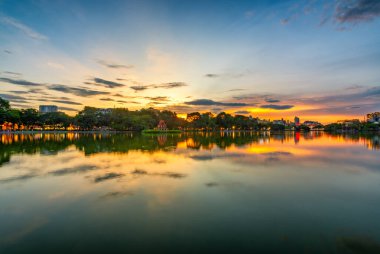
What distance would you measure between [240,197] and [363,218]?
3677 millimetres

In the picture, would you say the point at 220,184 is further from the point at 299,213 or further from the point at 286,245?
the point at 286,245

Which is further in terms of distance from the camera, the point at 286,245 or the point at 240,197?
Result: the point at 240,197

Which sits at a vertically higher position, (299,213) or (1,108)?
(1,108)

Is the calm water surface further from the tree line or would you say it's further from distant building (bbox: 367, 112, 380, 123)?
distant building (bbox: 367, 112, 380, 123)

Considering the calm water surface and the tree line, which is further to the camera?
the tree line

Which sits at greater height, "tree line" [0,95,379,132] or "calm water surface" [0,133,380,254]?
"tree line" [0,95,379,132]

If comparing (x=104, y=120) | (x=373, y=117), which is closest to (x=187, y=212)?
(x=104, y=120)

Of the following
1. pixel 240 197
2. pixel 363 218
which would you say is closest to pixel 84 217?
pixel 240 197

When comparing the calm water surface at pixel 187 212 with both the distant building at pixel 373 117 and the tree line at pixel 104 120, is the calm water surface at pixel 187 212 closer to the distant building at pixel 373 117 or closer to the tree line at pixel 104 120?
the tree line at pixel 104 120

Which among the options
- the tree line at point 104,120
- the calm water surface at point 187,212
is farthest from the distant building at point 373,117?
the calm water surface at point 187,212

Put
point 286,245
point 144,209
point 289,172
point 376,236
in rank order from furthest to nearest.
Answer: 1. point 289,172
2. point 144,209
3. point 376,236
4. point 286,245

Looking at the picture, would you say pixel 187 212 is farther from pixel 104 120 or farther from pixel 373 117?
pixel 373 117

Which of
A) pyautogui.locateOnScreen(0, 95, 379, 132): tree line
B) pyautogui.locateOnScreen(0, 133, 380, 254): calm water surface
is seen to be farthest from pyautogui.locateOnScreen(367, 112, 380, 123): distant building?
pyautogui.locateOnScreen(0, 133, 380, 254): calm water surface

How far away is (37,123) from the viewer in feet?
271
